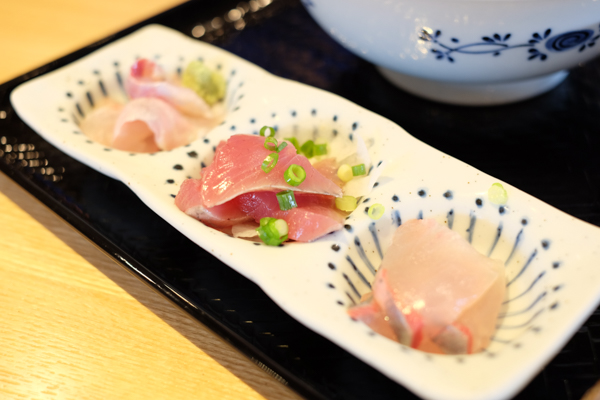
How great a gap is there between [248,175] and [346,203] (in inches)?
9.6

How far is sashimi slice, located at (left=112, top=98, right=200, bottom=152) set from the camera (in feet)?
4.69

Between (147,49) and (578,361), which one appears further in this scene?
(147,49)

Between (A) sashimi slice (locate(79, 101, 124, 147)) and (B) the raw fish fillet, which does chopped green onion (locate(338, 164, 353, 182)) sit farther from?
(A) sashimi slice (locate(79, 101, 124, 147))

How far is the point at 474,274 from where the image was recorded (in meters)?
0.94

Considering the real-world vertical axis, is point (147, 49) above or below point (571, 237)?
below

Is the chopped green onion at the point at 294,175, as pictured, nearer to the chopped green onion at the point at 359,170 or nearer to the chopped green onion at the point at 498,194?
the chopped green onion at the point at 359,170

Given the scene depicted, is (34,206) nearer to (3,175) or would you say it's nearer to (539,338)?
(3,175)

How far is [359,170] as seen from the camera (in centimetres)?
121

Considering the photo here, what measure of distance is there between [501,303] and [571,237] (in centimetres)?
19

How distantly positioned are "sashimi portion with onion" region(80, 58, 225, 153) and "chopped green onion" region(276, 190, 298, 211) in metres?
0.51

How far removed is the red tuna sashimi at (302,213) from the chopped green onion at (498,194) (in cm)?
33

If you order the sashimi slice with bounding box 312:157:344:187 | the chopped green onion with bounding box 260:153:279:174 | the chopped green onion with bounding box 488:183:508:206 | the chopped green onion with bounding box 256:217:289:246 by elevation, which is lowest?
the chopped green onion with bounding box 256:217:289:246

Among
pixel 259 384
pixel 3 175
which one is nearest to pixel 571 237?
pixel 259 384

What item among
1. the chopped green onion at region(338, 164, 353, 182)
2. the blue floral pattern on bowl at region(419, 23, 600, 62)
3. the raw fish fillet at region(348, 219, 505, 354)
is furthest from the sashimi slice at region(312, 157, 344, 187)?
the blue floral pattern on bowl at region(419, 23, 600, 62)
